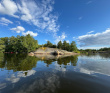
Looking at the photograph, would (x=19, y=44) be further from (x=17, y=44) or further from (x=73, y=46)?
(x=73, y=46)

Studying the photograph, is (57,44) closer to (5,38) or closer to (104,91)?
(5,38)

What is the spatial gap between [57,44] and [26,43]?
39.2 meters

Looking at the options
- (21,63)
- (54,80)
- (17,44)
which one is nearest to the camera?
(54,80)

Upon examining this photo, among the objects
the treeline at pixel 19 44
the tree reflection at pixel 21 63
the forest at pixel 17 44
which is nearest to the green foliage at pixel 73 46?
the forest at pixel 17 44

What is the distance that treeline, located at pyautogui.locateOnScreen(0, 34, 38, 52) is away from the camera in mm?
55669

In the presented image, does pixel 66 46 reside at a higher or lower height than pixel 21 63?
higher

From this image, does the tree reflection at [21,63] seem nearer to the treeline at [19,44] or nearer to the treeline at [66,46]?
the treeline at [19,44]

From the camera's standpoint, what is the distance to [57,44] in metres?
79.6

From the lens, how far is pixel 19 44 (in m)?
60.2

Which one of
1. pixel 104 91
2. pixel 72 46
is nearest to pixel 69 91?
pixel 104 91

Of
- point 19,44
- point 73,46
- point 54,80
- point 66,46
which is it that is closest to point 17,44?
→ point 19,44

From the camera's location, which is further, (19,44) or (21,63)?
(19,44)

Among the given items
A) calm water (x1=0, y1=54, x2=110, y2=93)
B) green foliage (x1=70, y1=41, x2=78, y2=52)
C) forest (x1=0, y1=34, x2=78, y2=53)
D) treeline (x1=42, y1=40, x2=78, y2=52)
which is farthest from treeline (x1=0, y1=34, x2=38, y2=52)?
calm water (x1=0, y1=54, x2=110, y2=93)

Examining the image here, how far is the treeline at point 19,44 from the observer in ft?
183
